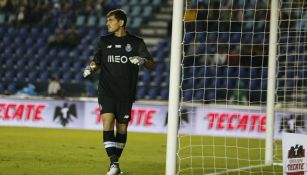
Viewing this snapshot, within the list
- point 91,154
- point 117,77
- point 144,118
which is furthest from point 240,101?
point 144,118

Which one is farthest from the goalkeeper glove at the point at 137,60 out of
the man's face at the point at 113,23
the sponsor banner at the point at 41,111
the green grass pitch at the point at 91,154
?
the sponsor banner at the point at 41,111

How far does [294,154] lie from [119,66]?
88.0 inches

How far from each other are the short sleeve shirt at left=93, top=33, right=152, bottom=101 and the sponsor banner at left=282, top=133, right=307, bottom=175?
1.93 m

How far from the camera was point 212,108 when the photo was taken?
56.3 feet

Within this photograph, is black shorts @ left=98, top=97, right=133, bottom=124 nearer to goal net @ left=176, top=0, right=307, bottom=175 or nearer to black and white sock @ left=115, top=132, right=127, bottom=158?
black and white sock @ left=115, top=132, right=127, bottom=158

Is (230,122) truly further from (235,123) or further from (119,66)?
(119,66)

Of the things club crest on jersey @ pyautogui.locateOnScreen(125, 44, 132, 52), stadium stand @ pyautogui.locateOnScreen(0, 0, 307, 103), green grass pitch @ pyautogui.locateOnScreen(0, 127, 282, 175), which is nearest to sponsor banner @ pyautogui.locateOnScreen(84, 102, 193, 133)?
green grass pitch @ pyautogui.locateOnScreen(0, 127, 282, 175)

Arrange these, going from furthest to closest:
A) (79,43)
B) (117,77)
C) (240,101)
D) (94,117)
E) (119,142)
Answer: (79,43) < (94,117) < (240,101) < (119,142) < (117,77)

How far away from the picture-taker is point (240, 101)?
11750 millimetres

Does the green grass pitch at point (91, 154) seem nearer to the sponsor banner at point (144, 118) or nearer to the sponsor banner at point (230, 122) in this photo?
the sponsor banner at point (230, 122)

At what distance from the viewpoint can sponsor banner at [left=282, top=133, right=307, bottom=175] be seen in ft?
24.3

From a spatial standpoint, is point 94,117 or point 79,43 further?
point 79,43

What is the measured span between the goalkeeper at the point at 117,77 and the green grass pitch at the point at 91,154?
657 mm

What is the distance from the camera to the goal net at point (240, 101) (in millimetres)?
11016
